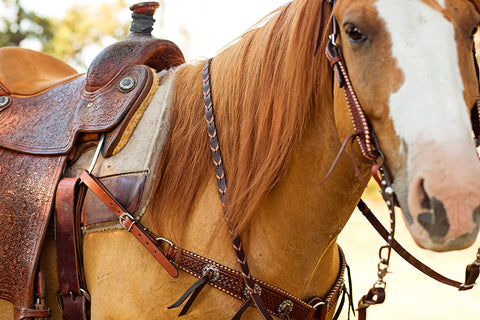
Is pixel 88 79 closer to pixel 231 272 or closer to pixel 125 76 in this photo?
pixel 125 76

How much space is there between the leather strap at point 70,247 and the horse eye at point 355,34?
1075 millimetres

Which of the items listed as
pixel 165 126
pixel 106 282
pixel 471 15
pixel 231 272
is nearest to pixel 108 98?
pixel 165 126

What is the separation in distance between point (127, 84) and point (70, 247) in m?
0.64

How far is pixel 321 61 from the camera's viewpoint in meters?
1.42

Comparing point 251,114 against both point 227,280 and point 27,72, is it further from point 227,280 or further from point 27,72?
point 27,72

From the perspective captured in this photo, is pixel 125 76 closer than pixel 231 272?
No

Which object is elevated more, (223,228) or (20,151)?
(20,151)

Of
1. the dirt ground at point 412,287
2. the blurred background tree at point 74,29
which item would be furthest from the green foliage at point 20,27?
the dirt ground at point 412,287

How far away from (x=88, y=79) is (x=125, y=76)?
16cm

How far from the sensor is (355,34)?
1.22 metres

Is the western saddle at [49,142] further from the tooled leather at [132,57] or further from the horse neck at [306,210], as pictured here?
the horse neck at [306,210]

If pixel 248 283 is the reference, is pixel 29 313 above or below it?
below

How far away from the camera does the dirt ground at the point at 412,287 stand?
5.34m

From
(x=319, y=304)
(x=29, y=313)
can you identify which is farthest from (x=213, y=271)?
(x=29, y=313)
